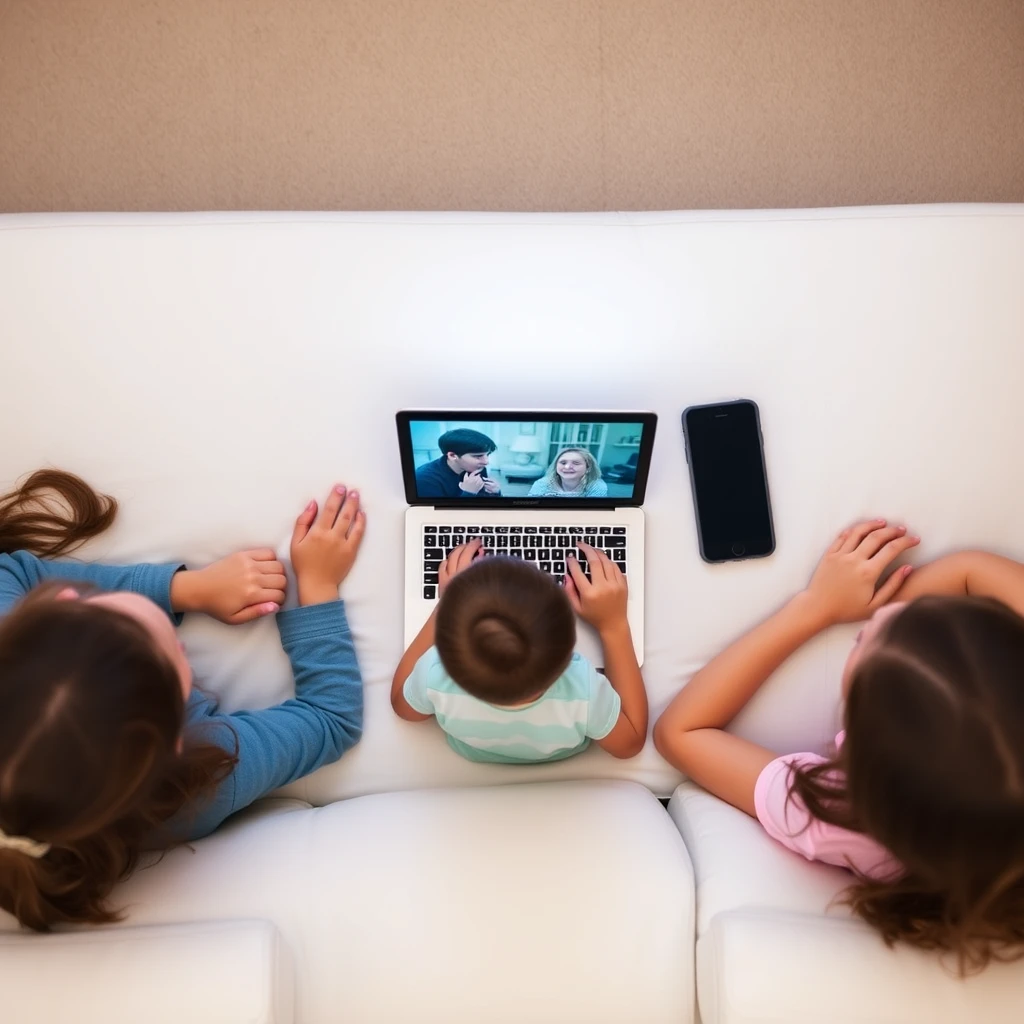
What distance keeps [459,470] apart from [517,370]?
0.18m

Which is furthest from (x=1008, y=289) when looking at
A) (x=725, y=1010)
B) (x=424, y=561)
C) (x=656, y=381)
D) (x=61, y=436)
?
(x=61, y=436)

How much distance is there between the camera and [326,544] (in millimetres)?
1258

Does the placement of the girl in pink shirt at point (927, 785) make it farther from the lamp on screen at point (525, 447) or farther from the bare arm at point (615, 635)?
the lamp on screen at point (525, 447)

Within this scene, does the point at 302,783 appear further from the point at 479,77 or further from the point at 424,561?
the point at 479,77

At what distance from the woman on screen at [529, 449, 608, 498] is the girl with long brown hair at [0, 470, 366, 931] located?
0.90 feet

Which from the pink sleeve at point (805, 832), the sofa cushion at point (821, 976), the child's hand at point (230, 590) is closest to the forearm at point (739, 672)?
the pink sleeve at point (805, 832)

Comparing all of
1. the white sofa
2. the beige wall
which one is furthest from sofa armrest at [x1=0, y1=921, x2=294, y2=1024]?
the beige wall

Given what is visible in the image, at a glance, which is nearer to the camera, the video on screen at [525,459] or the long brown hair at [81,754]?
the long brown hair at [81,754]

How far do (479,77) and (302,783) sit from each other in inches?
52.5

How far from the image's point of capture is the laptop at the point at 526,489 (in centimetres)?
120

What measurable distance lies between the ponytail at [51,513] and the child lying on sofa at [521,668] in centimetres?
49

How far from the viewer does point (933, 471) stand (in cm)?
128

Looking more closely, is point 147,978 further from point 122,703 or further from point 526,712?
point 526,712

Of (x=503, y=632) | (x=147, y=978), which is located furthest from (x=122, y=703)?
(x=503, y=632)
